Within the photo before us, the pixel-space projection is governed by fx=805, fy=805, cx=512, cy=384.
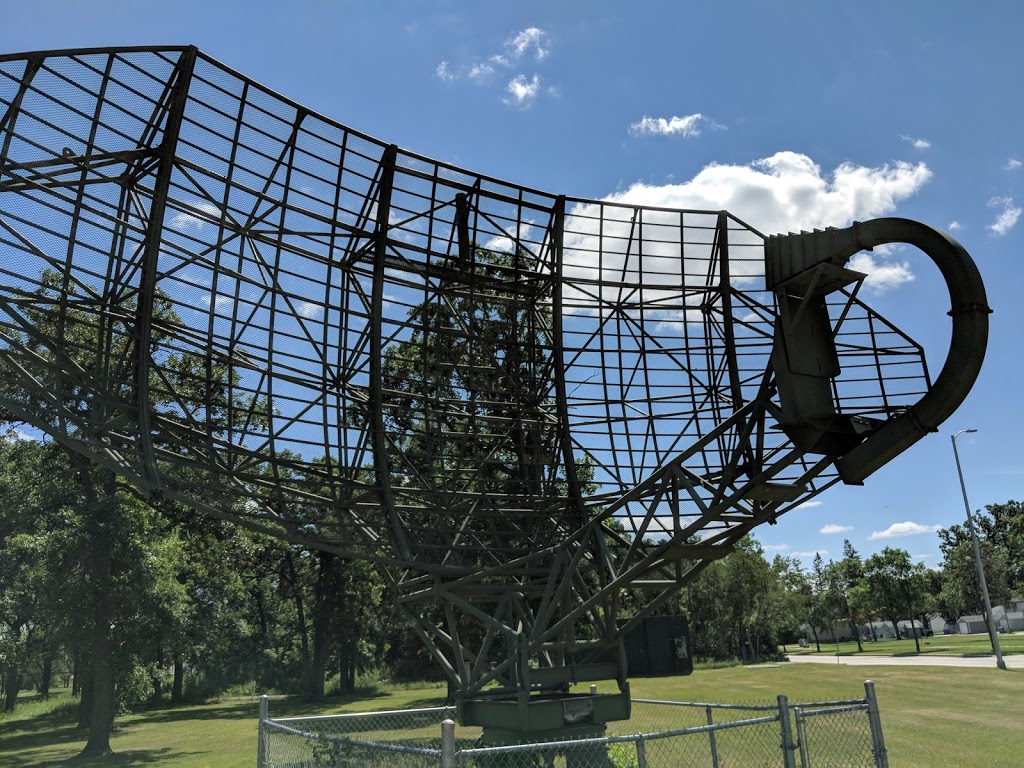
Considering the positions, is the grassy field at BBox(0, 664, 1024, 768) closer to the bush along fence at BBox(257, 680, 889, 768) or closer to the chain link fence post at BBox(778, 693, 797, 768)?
the bush along fence at BBox(257, 680, 889, 768)

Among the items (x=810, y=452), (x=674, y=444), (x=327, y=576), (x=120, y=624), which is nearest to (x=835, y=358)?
(x=810, y=452)

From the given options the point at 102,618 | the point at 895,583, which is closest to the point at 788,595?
the point at 895,583

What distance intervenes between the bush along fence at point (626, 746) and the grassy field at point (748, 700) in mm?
2305

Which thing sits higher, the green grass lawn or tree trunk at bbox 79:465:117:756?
tree trunk at bbox 79:465:117:756

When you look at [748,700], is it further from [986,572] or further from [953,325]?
[986,572]

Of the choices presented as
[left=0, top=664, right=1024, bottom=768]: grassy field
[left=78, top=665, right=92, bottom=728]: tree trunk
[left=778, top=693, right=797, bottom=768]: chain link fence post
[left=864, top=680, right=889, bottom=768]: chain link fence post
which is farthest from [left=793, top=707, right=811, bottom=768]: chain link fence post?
[left=78, top=665, right=92, bottom=728]: tree trunk

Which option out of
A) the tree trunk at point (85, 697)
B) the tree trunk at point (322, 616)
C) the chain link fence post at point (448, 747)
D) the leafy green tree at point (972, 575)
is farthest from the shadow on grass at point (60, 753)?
the leafy green tree at point (972, 575)

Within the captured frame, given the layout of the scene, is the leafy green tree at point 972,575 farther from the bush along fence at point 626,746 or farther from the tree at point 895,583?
the bush along fence at point 626,746

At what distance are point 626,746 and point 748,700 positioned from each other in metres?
19.5

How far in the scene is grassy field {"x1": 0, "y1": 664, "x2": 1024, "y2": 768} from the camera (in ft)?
65.4

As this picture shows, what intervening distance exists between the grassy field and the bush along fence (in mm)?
2305

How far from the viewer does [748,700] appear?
32.8 meters

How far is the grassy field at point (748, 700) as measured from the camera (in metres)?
19.9

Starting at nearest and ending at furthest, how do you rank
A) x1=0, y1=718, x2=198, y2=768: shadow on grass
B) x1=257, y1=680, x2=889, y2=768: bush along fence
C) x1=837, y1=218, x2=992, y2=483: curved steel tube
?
x1=257, y1=680, x2=889, y2=768: bush along fence < x1=837, y1=218, x2=992, y2=483: curved steel tube < x1=0, y1=718, x2=198, y2=768: shadow on grass
